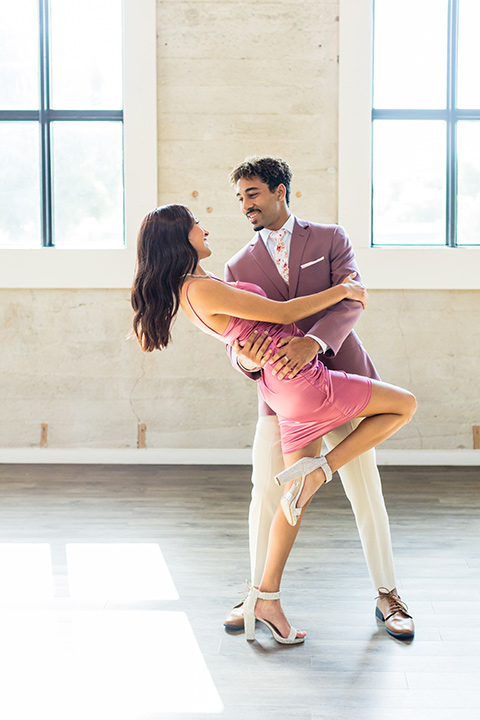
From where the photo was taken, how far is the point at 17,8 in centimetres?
517

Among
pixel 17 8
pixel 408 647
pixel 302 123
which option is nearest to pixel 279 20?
pixel 302 123

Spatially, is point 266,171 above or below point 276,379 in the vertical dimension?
above

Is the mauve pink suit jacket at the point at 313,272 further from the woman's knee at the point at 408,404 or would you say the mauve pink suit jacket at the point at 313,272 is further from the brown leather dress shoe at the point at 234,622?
the brown leather dress shoe at the point at 234,622

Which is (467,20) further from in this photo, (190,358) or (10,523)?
(10,523)

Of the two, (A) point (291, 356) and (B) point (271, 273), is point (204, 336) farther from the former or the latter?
(A) point (291, 356)

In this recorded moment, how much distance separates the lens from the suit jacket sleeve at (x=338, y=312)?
251 centimetres

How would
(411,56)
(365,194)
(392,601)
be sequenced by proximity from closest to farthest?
(392,601)
(365,194)
(411,56)

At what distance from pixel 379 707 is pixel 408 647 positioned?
15.5 inches

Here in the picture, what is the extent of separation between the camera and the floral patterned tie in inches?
106

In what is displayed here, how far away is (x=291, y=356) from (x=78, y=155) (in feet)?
11.2

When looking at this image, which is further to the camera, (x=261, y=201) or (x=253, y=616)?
(x=261, y=201)

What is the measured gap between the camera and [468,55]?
5.11m

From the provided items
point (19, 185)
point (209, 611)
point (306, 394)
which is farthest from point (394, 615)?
point (19, 185)

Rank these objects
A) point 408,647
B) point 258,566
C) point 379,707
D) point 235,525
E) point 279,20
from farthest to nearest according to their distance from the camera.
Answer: point 279,20, point 235,525, point 258,566, point 408,647, point 379,707
